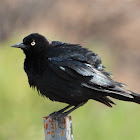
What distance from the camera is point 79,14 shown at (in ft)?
47.0

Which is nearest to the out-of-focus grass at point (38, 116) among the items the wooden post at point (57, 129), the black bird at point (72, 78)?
the black bird at point (72, 78)

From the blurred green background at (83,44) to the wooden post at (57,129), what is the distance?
2021 mm

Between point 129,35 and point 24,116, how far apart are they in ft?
23.2

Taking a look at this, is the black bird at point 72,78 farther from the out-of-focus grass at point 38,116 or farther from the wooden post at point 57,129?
the out-of-focus grass at point 38,116

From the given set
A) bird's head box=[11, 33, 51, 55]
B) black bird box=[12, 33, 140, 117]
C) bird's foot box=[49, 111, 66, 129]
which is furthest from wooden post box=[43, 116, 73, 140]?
bird's head box=[11, 33, 51, 55]

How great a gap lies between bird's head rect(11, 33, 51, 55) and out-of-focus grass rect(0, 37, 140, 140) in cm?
173

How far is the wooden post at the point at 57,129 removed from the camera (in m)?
4.33

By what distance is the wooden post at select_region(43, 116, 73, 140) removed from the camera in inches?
170

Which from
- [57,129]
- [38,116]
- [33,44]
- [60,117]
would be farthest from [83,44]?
[57,129]

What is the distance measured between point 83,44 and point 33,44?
7134 mm

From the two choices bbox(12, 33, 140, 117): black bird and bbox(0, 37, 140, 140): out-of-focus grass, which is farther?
bbox(0, 37, 140, 140): out-of-focus grass

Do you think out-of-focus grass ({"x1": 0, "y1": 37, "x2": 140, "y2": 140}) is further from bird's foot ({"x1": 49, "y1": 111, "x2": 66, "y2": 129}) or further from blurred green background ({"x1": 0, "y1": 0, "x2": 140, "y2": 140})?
bird's foot ({"x1": 49, "y1": 111, "x2": 66, "y2": 129})

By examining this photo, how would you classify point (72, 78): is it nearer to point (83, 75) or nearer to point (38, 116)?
point (83, 75)

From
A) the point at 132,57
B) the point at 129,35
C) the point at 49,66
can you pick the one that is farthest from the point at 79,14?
the point at 49,66
